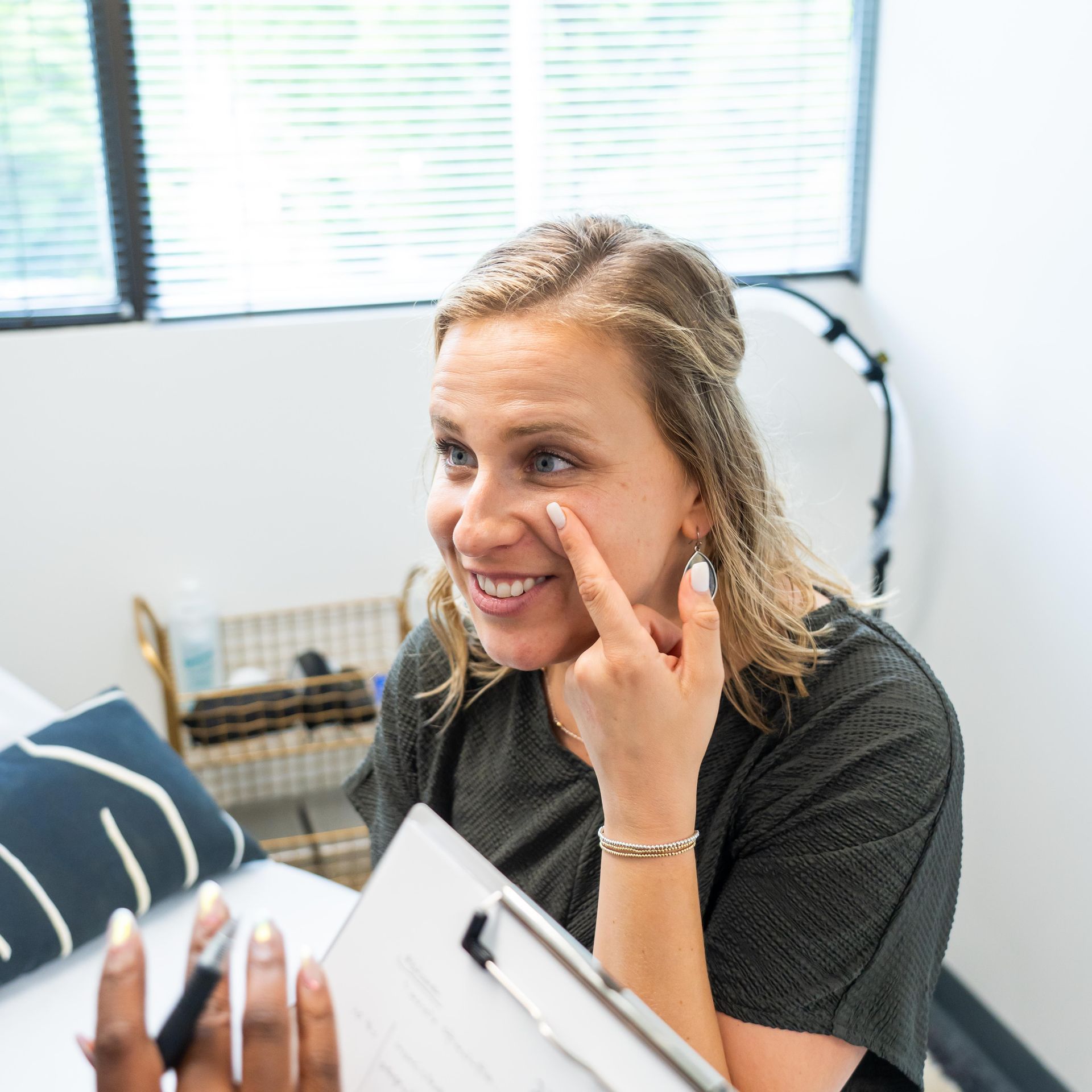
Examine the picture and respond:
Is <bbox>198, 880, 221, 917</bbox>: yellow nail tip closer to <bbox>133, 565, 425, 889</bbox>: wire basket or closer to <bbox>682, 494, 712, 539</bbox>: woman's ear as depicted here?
<bbox>682, 494, 712, 539</bbox>: woman's ear

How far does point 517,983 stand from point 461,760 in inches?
25.9

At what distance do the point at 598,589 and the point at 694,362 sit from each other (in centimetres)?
25

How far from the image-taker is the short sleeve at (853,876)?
87 cm

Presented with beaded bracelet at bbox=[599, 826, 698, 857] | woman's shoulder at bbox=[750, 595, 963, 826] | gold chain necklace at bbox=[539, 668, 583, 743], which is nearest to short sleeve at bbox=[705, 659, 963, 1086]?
woman's shoulder at bbox=[750, 595, 963, 826]

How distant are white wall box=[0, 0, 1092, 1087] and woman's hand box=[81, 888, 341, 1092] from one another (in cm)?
122

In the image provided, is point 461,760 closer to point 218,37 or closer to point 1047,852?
point 1047,852

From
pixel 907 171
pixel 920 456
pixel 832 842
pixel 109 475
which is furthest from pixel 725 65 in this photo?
pixel 832 842

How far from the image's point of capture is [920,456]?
2.03 metres

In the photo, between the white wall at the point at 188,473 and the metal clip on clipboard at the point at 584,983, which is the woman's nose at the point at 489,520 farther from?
the white wall at the point at 188,473

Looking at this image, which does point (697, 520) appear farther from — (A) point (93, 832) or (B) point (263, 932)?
(A) point (93, 832)

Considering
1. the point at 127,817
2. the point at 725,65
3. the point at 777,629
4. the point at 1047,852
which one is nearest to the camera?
the point at 777,629

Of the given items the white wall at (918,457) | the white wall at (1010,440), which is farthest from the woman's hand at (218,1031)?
the white wall at (1010,440)

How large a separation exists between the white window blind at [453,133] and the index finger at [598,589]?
1301 mm

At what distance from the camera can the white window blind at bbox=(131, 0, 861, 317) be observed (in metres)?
1.98
